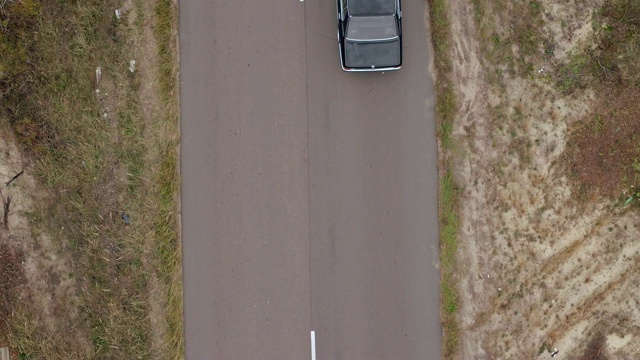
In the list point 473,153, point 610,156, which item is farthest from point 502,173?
point 610,156

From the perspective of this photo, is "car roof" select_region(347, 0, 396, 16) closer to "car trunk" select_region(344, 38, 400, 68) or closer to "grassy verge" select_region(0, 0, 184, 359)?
"car trunk" select_region(344, 38, 400, 68)

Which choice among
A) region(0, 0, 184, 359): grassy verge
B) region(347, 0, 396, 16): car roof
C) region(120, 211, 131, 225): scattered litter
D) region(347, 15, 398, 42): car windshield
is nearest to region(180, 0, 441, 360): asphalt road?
region(0, 0, 184, 359): grassy verge

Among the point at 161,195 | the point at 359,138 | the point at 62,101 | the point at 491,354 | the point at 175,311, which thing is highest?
the point at 62,101

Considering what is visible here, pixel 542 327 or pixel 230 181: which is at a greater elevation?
pixel 230 181

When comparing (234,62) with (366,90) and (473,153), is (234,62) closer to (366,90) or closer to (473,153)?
(366,90)

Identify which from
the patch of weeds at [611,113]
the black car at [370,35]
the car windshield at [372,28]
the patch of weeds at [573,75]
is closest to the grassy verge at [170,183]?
the black car at [370,35]

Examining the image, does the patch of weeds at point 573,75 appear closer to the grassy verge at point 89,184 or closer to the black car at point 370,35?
the black car at point 370,35

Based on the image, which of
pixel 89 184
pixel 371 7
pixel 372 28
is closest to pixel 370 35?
pixel 372 28

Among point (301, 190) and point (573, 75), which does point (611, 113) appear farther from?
point (301, 190)
